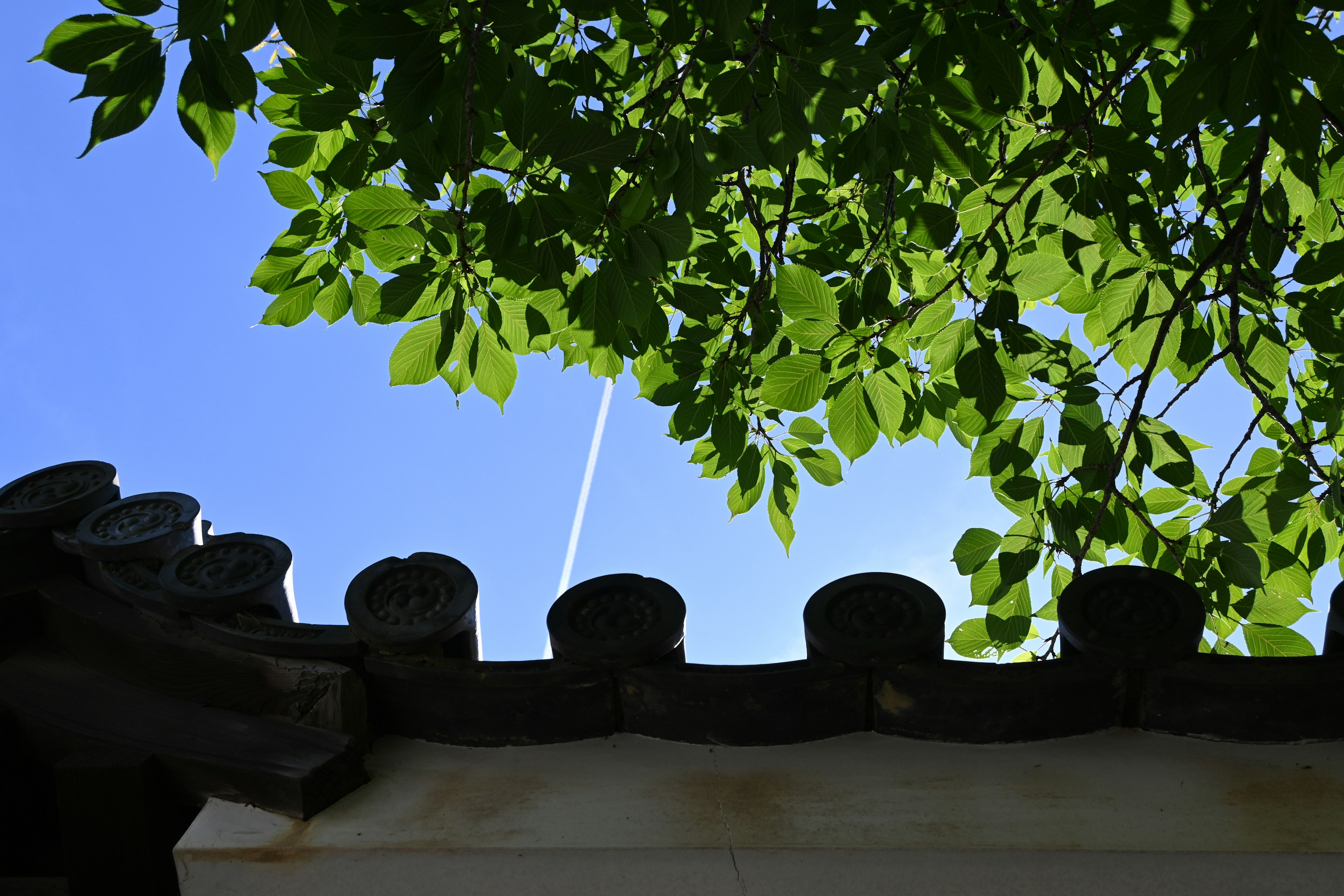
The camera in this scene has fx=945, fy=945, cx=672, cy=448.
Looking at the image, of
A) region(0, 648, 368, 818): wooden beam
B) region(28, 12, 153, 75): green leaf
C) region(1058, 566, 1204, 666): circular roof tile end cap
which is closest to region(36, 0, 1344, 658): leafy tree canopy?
region(28, 12, 153, 75): green leaf

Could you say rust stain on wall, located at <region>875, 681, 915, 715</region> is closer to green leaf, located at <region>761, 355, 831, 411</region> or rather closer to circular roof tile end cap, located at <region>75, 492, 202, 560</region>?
green leaf, located at <region>761, 355, 831, 411</region>

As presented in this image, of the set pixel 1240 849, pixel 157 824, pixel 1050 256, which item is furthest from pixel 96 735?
pixel 1050 256

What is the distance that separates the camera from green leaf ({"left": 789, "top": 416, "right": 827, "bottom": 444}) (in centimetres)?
337

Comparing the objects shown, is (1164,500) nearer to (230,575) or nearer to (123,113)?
(230,575)

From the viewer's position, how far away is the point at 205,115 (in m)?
1.99

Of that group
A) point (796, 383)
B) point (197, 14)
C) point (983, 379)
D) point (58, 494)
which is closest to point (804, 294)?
point (796, 383)

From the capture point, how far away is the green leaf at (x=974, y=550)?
3.09 metres

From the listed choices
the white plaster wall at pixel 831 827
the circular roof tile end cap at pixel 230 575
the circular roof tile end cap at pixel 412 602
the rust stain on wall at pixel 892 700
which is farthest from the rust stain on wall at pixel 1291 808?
the circular roof tile end cap at pixel 230 575

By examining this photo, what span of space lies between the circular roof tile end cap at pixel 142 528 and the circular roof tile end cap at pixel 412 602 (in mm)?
685

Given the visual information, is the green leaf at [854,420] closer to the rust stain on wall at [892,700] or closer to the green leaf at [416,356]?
the rust stain on wall at [892,700]

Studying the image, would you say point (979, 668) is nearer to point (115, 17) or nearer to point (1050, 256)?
point (1050, 256)

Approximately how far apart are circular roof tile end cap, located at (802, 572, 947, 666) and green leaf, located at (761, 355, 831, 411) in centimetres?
63

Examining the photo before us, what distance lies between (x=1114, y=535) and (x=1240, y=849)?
1.40m

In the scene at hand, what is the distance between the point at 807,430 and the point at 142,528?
2.16 m
